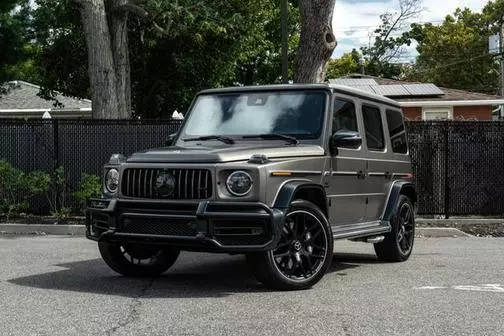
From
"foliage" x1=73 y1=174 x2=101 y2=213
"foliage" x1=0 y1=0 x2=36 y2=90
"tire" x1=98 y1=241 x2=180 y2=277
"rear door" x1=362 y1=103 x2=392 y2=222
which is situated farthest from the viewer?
"foliage" x1=0 y1=0 x2=36 y2=90

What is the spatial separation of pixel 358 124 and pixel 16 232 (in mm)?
7848

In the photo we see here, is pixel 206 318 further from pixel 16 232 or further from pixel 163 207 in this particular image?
pixel 16 232

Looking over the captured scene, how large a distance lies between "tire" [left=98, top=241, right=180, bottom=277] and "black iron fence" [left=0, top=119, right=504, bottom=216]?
7288 millimetres

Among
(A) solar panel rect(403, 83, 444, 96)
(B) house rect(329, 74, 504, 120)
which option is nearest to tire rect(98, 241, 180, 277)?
(B) house rect(329, 74, 504, 120)

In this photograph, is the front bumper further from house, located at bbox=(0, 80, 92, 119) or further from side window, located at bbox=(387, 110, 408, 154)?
house, located at bbox=(0, 80, 92, 119)

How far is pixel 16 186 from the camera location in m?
14.4

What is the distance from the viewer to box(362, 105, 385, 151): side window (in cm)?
852

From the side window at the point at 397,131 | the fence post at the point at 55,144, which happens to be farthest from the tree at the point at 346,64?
the side window at the point at 397,131

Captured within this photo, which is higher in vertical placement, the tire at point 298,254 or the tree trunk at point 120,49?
the tree trunk at point 120,49

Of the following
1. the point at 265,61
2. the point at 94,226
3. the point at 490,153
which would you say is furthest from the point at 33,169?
the point at 265,61

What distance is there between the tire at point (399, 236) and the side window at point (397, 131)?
68 cm

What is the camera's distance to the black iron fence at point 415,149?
15062mm

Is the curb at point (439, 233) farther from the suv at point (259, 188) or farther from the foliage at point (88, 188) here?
the foliage at point (88, 188)

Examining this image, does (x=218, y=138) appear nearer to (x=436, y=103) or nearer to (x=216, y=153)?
(x=216, y=153)
